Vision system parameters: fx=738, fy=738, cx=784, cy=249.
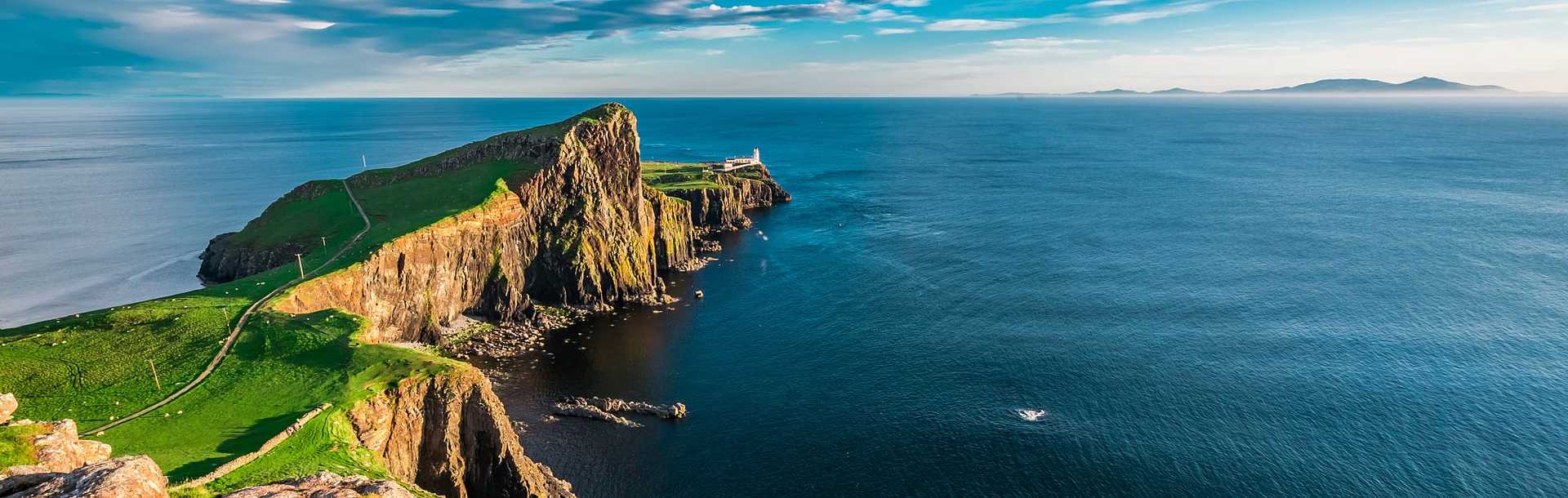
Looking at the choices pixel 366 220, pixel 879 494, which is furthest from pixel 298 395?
pixel 366 220

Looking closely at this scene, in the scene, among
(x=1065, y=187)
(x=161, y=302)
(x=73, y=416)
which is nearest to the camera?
(x=73, y=416)

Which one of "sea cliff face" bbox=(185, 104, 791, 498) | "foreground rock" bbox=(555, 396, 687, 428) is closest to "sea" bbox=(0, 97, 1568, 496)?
"foreground rock" bbox=(555, 396, 687, 428)

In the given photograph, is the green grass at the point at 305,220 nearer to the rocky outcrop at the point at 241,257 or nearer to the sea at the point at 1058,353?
the rocky outcrop at the point at 241,257

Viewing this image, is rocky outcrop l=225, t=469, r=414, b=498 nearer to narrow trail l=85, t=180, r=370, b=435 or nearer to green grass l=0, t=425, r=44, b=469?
green grass l=0, t=425, r=44, b=469

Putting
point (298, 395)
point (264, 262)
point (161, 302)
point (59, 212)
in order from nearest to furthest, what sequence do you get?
point (298, 395)
point (161, 302)
point (264, 262)
point (59, 212)

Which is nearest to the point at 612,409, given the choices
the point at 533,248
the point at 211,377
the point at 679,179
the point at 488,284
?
the point at 211,377

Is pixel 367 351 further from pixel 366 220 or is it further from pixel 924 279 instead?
pixel 924 279

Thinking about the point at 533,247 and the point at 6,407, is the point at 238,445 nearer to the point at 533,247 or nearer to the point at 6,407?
the point at 6,407
